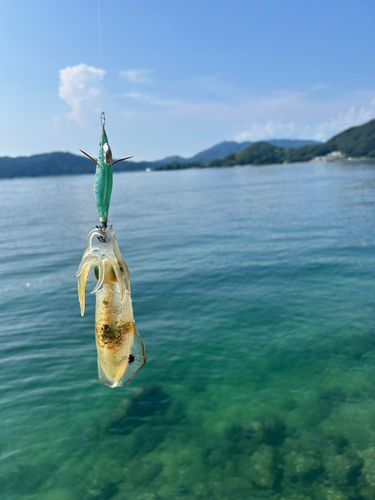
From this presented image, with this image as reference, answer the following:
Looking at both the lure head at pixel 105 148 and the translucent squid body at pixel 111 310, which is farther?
the translucent squid body at pixel 111 310

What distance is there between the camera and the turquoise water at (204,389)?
10.3 metres

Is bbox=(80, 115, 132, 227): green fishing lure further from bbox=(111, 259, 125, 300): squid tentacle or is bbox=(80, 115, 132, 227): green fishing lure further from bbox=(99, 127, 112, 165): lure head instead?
bbox=(111, 259, 125, 300): squid tentacle

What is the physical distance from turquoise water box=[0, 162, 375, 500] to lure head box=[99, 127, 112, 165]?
988cm

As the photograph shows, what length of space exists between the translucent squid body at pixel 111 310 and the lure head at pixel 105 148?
26.5 inches

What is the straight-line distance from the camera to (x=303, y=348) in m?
16.3

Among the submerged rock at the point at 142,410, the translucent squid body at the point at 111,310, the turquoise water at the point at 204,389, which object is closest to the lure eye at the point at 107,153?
the translucent squid body at the point at 111,310

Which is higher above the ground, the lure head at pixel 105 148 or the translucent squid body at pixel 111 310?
the lure head at pixel 105 148

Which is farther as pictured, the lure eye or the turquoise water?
the turquoise water

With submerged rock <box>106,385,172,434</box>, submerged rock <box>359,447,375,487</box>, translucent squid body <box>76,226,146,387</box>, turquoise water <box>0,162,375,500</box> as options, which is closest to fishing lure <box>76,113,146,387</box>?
translucent squid body <box>76,226,146,387</box>

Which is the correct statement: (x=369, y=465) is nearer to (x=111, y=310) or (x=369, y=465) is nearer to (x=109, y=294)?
(x=111, y=310)

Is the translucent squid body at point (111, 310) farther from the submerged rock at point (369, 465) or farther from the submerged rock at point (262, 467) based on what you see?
the submerged rock at point (369, 465)

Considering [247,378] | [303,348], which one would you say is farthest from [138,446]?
[303,348]

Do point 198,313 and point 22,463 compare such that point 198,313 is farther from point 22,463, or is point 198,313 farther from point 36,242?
point 36,242

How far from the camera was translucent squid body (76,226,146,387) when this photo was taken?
141 inches
